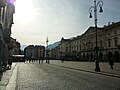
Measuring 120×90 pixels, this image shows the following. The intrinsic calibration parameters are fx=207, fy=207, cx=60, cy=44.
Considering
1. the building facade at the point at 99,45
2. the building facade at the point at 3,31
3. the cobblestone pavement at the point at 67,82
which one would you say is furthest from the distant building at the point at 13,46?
the building facade at the point at 99,45

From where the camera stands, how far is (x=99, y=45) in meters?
90.8

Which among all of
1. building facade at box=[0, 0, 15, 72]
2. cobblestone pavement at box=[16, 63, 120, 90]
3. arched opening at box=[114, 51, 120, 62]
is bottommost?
cobblestone pavement at box=[16, 63, 120, 90]

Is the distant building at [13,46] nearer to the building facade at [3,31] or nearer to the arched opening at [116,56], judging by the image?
the building facade at [3,31]

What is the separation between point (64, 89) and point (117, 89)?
280 cm

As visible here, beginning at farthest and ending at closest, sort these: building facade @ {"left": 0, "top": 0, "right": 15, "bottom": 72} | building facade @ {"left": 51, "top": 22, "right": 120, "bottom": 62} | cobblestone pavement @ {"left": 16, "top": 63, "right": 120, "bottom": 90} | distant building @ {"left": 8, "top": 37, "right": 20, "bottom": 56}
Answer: building facade @ {"left": 51, "top": 22, "right": 120, "bottom": 62} → distant building @ {"left": 8, "top": 37, "right": 20, "bottom": 56} → building facade @ {"left": 0, "top": 0, "right": 15, "bottom": 72} → cobblestone pavement @ {"left": 16, "top": 63, "right": 120, "bottom": 90}

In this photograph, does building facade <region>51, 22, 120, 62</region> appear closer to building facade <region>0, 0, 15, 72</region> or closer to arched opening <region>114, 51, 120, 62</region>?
arched opening <region>114, 51, 120, 62</region>

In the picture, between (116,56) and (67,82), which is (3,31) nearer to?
(67,82)

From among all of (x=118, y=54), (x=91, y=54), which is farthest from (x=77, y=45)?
(x=118, y=54)

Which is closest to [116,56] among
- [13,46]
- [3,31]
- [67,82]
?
[13,46]

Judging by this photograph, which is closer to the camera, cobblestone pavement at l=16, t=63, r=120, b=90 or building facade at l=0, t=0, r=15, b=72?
cobblestone pavement at l=16, t=63, r=120, b=90

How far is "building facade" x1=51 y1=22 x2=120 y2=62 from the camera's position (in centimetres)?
7631

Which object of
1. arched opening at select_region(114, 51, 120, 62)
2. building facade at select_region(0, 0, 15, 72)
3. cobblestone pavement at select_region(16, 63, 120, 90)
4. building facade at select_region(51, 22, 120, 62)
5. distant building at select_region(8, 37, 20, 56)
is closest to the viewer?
cobblestone pavement at select_region(16, 63, 120, 90)

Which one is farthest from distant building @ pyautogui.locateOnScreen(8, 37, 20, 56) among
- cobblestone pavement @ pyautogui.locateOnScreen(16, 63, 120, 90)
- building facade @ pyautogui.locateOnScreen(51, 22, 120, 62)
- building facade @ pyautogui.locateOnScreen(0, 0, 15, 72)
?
building facade @ pyautogui.locateOnScreen(51, 22, 120, 62)

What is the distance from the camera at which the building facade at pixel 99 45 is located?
250 feet
